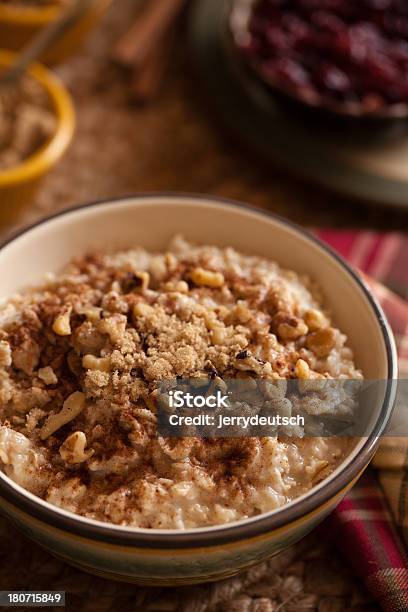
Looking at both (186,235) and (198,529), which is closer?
(198,529)

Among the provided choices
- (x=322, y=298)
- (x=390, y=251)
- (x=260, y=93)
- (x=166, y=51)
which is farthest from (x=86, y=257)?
(x=166, y=51)

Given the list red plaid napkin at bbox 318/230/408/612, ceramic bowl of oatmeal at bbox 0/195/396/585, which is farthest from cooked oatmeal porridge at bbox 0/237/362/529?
red plaid napkin at bbox 318/230/408/612

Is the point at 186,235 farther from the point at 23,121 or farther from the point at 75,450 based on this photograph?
the point at 23,121

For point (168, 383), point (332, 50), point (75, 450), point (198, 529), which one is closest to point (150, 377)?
point (168, 383)

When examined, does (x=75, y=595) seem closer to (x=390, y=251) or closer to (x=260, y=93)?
(x=390, y=251)

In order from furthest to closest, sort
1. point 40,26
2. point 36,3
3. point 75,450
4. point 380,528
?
point 36,3 < point 40,26 < point 380,528 < point 75,450

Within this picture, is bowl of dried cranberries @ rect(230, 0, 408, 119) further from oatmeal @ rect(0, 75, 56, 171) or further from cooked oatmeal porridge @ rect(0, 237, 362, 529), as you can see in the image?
cooked oatmeal porridge @ rect(0, 237, 362, 529)
